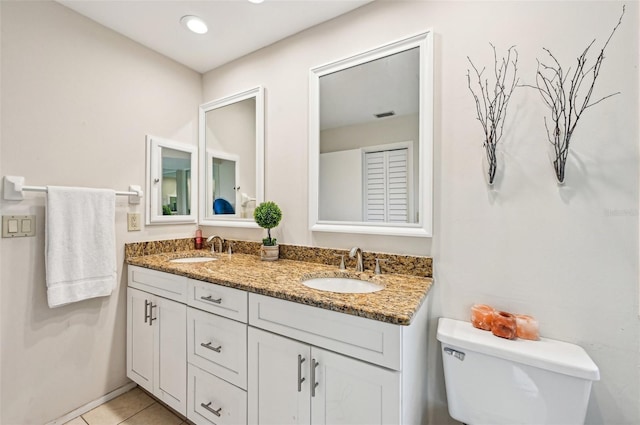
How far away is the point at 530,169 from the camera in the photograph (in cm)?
111

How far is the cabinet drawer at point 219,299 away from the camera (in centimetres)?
121

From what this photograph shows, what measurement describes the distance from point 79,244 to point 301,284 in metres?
1.26

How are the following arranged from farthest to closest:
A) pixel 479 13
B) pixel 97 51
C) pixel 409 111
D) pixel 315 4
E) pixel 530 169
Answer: pixel 97 51, pixel 315 4, pixel 409 111, pixel 479 13, pixel 530 169

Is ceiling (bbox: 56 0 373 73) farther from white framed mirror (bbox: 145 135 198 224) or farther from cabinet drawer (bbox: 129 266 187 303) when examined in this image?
cabinet drawer (bbox: 129 266 187 303)

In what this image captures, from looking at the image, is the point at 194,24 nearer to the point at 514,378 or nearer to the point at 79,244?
the point at 79,244

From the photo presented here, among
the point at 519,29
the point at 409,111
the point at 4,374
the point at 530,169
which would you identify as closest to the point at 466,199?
the point at 530,169

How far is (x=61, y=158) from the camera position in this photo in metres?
1.49

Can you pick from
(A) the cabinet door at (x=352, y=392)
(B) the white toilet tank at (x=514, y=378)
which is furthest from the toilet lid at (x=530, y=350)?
(A) the cabinet door at (x=352, y=392)

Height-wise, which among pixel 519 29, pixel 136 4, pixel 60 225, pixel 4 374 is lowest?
pixel 4 374

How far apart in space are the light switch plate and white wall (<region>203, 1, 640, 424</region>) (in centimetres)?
170

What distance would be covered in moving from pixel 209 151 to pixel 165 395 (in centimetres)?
162

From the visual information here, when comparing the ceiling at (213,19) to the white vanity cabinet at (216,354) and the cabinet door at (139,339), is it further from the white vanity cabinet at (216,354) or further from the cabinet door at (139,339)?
the cabinet door at (139,339)

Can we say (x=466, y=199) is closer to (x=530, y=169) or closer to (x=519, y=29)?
(x=530, y=169)

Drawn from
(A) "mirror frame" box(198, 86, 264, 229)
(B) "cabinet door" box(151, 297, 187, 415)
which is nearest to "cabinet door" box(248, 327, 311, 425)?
(B) "cabinet door" box(151, 297, 187, 415)
